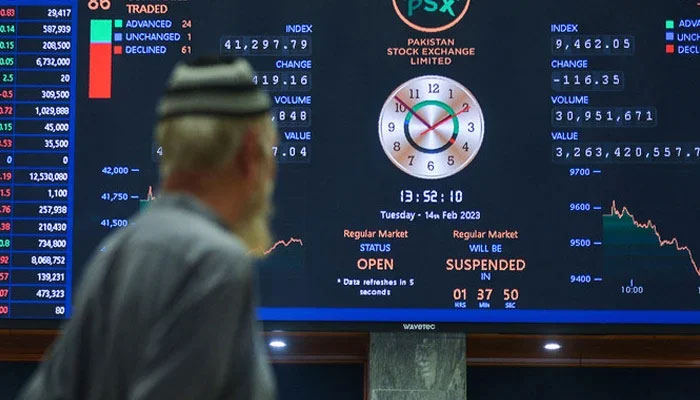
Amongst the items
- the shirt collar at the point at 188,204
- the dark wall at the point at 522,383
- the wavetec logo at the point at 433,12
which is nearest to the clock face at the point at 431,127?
the wavetec logo at the point at 433,12

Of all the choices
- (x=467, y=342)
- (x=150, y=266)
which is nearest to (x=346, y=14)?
(x=467, y=342)

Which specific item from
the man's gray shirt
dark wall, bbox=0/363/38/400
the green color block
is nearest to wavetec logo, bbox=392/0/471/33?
the green color block

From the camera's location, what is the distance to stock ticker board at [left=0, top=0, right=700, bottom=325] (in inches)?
187

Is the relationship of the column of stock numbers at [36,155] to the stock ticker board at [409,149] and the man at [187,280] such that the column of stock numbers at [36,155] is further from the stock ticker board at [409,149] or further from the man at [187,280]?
the man at [187,280]

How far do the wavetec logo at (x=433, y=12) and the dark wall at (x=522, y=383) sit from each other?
138 cm

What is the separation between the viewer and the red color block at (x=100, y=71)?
4.93 m

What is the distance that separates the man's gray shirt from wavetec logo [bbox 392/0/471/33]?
3.71 m

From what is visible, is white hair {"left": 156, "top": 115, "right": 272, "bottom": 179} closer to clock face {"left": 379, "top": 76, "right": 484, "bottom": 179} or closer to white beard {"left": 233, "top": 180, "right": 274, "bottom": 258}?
white beard {"left": 233, "top": 180, "right": 274, "bottom": 258}

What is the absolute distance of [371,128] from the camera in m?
4.86

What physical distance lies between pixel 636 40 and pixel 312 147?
1261 mm

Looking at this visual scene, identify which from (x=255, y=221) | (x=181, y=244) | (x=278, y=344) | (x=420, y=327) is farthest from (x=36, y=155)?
(x=181, y=244)

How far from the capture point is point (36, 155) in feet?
16.0

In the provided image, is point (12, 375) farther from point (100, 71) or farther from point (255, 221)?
point (255, 221)

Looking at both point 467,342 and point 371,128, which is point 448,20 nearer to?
point 371,128
